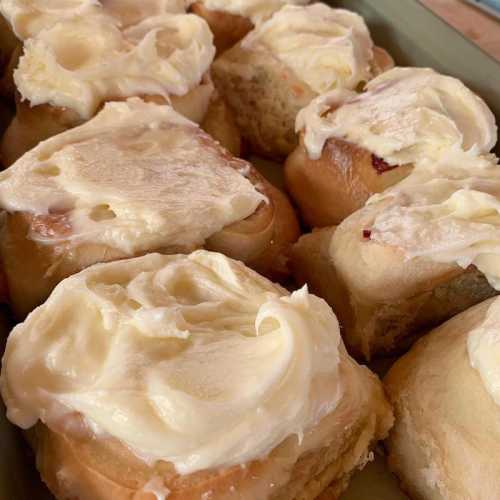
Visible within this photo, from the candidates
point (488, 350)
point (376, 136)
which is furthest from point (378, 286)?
point (376, 136)

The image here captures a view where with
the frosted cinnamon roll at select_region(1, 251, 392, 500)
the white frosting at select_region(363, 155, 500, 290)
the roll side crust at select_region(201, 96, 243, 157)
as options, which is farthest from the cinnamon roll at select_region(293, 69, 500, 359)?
the roll side crust at select_region(201, 96, 243, 157)

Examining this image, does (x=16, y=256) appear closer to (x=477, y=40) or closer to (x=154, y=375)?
(x=154, y=375)

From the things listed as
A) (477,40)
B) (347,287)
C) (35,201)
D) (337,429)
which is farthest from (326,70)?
(337,429)

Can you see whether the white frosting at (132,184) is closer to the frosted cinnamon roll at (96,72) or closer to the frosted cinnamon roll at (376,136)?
the frosted cinnamon roll at (96,72)

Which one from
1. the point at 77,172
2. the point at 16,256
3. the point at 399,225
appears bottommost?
the point at 16,256

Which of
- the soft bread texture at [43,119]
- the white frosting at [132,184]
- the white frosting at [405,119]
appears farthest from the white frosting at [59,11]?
the white frosting at [405,119]

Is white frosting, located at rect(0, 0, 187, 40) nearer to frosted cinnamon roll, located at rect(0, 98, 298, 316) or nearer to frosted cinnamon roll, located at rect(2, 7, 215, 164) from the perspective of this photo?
frosted cinnamon roll, located at rect(2, 7, 215, 164)

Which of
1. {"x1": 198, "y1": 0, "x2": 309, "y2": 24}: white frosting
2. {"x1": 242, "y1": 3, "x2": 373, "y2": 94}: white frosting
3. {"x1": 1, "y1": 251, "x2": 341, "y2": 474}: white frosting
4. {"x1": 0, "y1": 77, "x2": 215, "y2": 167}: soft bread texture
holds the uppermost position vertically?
{"x1": 242, "y1": 3, "x2": 373, "y2": 94}: white frosting
